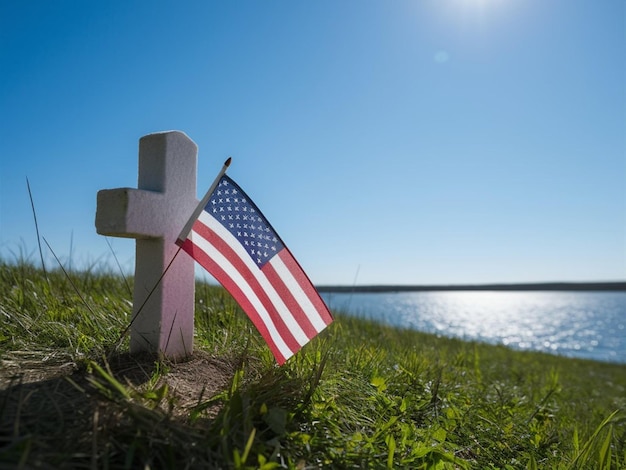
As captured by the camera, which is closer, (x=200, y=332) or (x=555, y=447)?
(x=555, y=447)

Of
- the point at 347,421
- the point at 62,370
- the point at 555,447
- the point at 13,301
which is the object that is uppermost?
the point at 13,301

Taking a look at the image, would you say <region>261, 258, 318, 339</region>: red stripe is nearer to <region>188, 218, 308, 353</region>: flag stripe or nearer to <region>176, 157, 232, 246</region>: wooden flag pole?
<region>188, 218, 308, 353</region>: flag stripe

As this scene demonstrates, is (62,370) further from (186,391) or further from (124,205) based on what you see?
(124,205)

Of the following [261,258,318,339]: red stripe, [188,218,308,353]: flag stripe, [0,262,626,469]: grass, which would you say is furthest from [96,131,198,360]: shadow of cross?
[261,258,318,339]: red stripe

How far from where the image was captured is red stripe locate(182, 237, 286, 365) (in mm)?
2727

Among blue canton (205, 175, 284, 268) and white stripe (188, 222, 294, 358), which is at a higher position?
blue canton (205, 175, 284, 268)

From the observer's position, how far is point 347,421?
2.41 metres

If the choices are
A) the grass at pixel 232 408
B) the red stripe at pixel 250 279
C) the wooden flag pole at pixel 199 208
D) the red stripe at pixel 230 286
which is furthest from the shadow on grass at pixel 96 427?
the wooden flag pole at pixel 199 208

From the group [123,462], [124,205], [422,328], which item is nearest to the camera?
[123,462]

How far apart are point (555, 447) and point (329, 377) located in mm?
1620

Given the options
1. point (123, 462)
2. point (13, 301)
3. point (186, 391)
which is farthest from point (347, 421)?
point (13, 301)

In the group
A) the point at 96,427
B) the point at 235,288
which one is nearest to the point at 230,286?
the point at 235,288

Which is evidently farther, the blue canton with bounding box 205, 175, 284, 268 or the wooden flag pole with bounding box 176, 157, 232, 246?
the blue canton with bounding box 205, 175, 284, 268

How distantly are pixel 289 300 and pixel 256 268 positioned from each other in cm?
29
